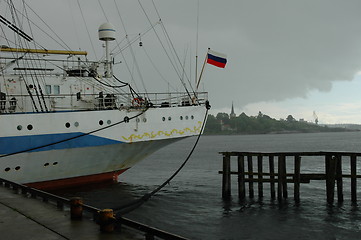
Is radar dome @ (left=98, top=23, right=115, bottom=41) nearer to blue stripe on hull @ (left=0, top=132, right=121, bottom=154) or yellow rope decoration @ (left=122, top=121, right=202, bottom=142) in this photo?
yellow rope decoration @ (left=122, top=121, right=202, bottom=142)

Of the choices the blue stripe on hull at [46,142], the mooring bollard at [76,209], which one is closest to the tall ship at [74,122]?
the blue stripe on hull at [46,142]

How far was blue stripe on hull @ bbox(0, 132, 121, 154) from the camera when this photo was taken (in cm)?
1608

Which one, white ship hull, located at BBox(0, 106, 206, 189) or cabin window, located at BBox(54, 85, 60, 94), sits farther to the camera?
cabin window, located at BBox(54, 85, 60, 94)

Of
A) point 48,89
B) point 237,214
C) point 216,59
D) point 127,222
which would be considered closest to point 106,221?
point 127,222

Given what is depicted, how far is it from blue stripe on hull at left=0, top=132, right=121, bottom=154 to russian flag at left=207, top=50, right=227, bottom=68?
8070 mm

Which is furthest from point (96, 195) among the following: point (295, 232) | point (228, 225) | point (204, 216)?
point (295, 232)

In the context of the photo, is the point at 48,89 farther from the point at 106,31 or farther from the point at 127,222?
the point at 127,222

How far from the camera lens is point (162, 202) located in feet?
66.4

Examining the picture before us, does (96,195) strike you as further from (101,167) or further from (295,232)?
(295,232)

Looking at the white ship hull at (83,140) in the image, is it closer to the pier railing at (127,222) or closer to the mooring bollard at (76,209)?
the pier railing at (127,222)

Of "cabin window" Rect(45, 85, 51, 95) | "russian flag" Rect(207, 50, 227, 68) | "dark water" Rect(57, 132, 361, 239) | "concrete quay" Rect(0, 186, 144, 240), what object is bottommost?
"dark water" Rect(57, 132, 361, 239)

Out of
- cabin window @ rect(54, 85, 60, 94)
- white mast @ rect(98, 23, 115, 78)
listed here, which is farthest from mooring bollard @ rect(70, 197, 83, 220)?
white mast @ rect(98, 23, 115, 78)

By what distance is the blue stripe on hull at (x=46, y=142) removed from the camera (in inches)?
633

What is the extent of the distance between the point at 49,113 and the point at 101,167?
505cm
